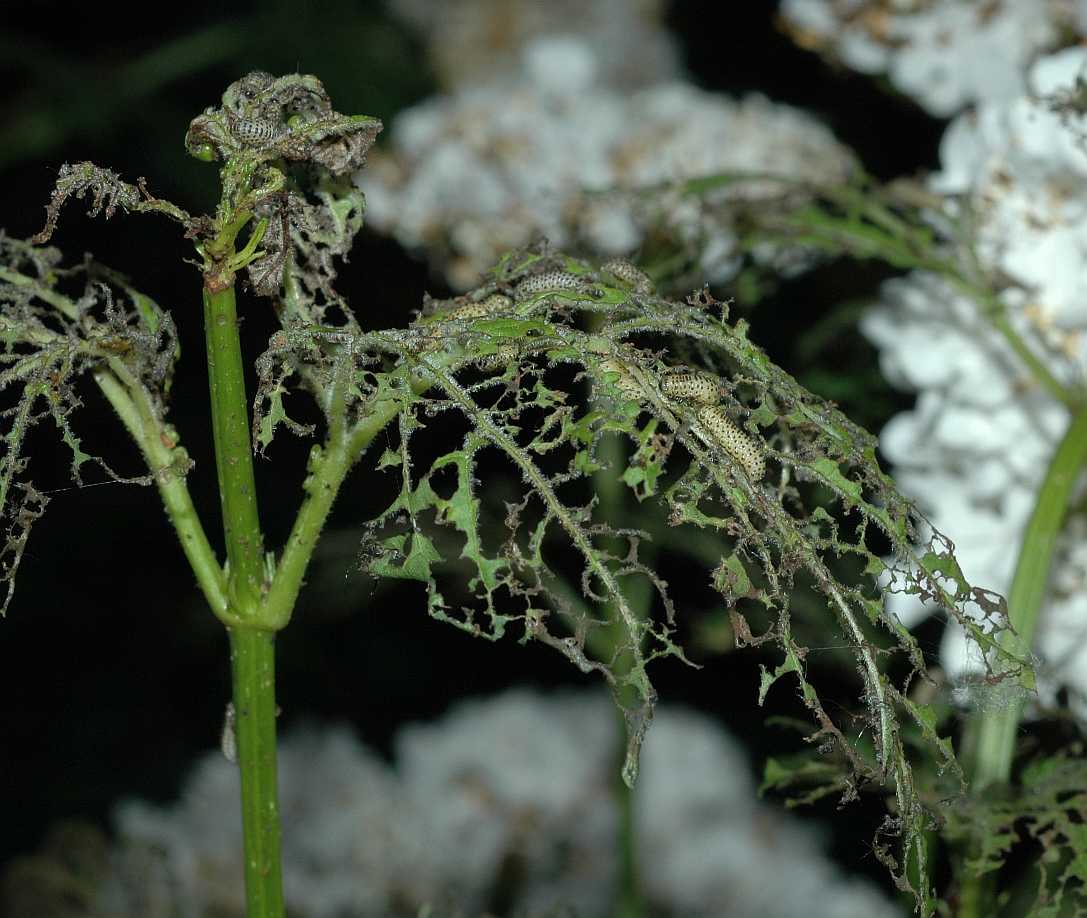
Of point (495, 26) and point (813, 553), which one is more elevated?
point (495, 26)

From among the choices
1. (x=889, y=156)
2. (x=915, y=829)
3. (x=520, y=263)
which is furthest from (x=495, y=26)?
(x=915, y=829)

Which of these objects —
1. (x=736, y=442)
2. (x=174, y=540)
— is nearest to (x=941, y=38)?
(x=736, y=442)

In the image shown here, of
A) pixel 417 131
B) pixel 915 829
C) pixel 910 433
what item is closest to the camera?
pixel 915 829

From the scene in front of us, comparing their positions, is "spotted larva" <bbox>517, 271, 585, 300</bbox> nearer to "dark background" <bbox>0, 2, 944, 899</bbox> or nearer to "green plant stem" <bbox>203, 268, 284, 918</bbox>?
"green plant stem" <bbox>203, 268, 284, 918</bbox>

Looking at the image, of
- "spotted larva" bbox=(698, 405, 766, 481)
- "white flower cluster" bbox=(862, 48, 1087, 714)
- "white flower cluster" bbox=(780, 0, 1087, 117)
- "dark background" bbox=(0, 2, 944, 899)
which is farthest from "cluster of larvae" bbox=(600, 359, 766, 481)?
"dark background" bbox=(0, 2, 944, 899)

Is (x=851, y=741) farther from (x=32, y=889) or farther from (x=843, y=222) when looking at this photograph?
(x=32, y=889)

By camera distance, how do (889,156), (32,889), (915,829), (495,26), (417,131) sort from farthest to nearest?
(495,26), (889,156), (417,131), (32,889), (915,829)
